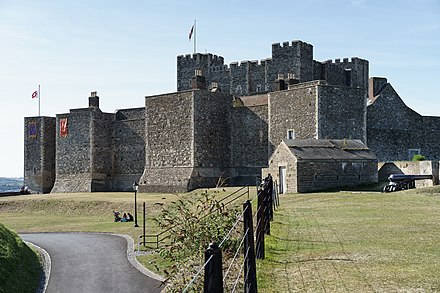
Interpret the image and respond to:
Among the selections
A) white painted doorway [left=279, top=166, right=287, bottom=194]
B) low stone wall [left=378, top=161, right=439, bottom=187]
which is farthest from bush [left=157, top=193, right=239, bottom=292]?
low stone wall [left=378, top=161, right=439, bottom=187]

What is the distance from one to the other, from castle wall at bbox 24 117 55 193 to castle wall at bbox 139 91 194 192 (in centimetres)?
1599

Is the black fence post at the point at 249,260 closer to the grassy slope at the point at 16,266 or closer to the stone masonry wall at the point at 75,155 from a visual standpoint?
the grassy slope at the point at 16,266

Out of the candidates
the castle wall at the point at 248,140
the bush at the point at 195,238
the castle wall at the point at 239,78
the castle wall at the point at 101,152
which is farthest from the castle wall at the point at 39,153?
the bush at the point at 195,238

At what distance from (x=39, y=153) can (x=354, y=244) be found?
51056 mm

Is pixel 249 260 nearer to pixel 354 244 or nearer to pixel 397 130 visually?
pixel 354 244

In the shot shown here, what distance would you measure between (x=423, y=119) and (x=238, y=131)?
14148 mm

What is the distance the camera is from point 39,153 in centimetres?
5959

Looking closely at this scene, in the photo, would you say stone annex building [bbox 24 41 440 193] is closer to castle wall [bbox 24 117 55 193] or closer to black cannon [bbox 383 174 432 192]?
castle wall [bbox 24 117 55 193]

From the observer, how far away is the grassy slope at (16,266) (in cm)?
1883

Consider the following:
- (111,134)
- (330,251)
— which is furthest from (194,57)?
(330,251)

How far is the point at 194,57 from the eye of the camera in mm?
58156

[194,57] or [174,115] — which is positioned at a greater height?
[194,57]

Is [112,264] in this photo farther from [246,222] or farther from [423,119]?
[423,119]

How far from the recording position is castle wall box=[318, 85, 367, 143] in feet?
126
